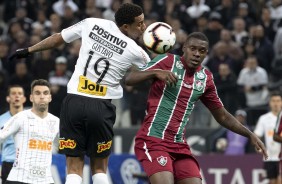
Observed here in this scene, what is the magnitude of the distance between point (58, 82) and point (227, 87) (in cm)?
361

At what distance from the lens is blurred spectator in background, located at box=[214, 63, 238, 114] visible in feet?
62.8

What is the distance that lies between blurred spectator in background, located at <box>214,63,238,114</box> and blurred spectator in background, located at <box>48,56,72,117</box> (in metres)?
3.26

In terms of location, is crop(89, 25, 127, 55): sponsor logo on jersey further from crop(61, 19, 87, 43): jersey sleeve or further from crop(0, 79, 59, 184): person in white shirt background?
crop(0, 79, 59, 184): person in white shirt background

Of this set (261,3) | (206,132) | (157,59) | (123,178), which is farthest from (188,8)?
(157,59)

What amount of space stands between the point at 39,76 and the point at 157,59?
10548 millimetres

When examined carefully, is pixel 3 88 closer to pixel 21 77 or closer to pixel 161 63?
pixel 21 77

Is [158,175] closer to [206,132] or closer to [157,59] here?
[157,59]

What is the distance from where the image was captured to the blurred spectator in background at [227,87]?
19.1m

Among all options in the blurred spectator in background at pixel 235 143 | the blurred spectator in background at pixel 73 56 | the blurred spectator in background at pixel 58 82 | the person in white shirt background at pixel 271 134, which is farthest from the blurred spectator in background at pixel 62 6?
the person in white shirt background at pixel 271 134

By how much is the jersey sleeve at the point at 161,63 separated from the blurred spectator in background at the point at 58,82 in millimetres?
9120

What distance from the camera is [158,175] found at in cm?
967

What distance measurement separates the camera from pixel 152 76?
9.59m

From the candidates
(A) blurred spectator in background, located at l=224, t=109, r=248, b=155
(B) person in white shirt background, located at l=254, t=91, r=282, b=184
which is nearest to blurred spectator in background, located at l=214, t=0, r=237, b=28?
(A) blurred spectator in background, located at l=224, t=109, r=248, b=155

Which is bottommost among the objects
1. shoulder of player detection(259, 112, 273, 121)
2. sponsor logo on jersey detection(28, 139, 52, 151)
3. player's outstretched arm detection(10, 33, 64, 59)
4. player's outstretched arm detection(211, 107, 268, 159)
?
sponsor logo on jersey detection(28, 139, 52, 151)
